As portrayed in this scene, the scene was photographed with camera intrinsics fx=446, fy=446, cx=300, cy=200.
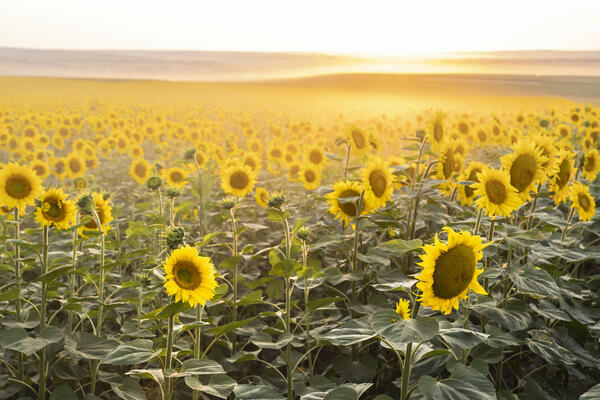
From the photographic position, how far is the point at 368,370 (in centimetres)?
275

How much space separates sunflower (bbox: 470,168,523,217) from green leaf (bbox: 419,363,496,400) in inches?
44.1

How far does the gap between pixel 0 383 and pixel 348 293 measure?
7.20 feet

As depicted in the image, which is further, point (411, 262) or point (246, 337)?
point (246, 337)

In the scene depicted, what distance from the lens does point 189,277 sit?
2.07 m

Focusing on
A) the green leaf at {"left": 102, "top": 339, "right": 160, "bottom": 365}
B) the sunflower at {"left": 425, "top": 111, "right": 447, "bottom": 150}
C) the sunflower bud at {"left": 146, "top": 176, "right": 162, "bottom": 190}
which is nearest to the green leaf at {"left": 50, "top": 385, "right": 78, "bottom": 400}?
the green leaf at {"left": 102, "top": 339, "right": 160, "bottom": 365}

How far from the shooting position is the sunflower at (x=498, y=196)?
101 inches

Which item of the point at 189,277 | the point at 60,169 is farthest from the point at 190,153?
the point at 60,169

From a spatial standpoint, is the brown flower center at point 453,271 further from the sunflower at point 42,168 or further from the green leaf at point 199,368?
the sunflower at point 42,168

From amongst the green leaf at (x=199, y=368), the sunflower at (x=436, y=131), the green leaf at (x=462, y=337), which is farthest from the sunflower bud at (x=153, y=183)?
the green leaf at (x=462, y=337)

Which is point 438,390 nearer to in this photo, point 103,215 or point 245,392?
point 245,392

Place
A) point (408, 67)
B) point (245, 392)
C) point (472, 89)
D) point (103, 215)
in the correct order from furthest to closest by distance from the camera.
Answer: point (408, 67)
point (472, 89)
point (103, 215)
point (245, 392)

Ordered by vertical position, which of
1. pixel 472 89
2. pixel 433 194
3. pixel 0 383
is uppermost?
pixel 472 89

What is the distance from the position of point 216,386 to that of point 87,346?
848 mm

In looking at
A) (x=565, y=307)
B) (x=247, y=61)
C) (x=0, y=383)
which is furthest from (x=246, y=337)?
(x=247, y=61)
